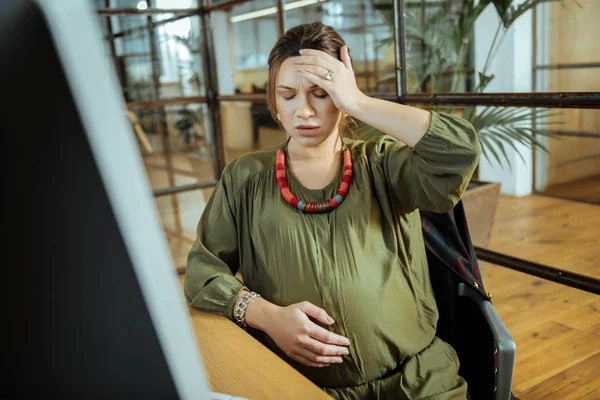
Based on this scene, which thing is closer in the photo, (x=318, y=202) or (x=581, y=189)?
(x=318, y=202)

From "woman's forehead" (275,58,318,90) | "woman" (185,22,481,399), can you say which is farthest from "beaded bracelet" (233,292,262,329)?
"woman's forehead" (275,58,318,90)

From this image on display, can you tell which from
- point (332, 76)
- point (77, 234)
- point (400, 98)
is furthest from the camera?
point (400, 98)

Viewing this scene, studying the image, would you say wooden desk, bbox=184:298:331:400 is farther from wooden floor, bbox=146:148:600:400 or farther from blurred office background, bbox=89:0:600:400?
wooden floor, bbox=146:148:600:400

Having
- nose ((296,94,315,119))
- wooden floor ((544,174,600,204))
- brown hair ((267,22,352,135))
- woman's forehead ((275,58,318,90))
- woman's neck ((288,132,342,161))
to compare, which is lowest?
wooden floor ((544,174,600,204))

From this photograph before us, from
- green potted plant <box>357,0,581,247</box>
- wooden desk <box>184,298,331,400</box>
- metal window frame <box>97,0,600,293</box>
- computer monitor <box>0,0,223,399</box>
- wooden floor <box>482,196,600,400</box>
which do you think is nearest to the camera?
computer monitor <box>0,0,223,399</box>

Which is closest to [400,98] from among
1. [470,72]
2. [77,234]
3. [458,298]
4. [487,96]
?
[487,96]

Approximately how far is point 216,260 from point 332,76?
0.42 metres

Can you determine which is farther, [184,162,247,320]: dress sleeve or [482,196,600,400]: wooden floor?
[482,196,600,400]: wooden floor

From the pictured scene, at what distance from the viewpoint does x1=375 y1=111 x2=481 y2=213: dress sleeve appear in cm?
102

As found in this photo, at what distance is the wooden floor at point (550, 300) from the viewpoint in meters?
1.80

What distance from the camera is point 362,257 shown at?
109 cm

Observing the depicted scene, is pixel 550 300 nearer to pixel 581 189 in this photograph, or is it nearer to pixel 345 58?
pixel 581 189

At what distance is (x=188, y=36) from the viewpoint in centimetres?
312

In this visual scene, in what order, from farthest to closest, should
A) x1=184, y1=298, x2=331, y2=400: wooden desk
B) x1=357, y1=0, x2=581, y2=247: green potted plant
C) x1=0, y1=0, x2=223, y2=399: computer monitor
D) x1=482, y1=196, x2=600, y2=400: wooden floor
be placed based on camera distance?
1. x1=357, y1=0, x2=581, y2=247: green potted plant
2. x1=482, y1=196, x2=600, y2=400: wooden floor
3. x1=184, y1=298, x2=331, y2=400: wooden desk
4. x1=0, y1=0, x2=223, y2=399: computer monitor
